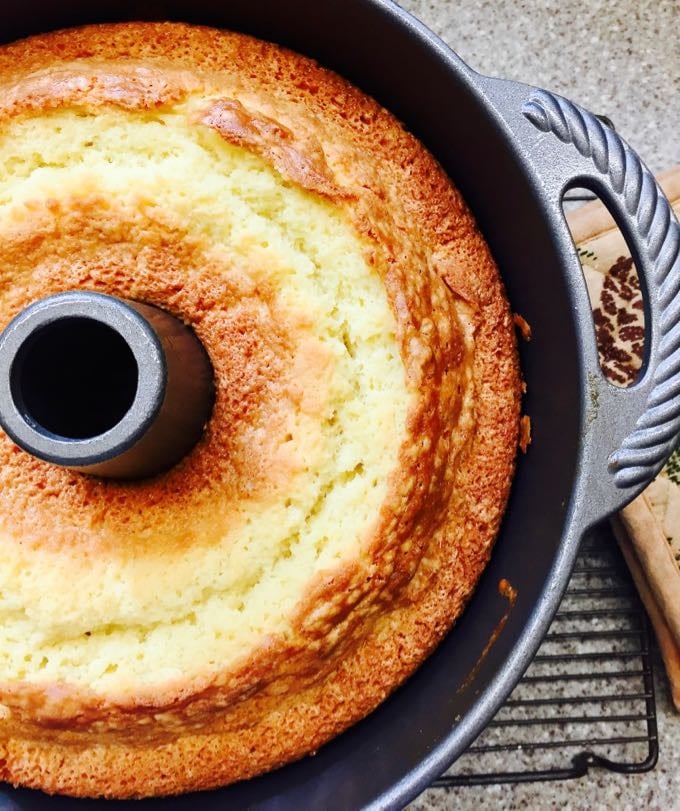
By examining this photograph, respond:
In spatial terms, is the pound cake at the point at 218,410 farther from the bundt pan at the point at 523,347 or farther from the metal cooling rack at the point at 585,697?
the metal cooling rack at the point at 585,697

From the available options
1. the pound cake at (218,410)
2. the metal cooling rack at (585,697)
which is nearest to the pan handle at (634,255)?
the pound cake at (218,410)

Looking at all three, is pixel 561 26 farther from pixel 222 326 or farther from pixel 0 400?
pixel 0 400

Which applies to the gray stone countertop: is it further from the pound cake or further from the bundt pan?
the pound cake

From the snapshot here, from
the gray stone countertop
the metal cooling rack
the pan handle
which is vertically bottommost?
the metal cooling rack

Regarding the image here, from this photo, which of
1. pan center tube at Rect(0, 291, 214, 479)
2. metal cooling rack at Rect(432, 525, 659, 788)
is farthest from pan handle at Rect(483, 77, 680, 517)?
metal cooling rack at Rect(432, 525, 659, 788)

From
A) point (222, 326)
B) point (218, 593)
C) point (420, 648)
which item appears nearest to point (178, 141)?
point (222, 326)

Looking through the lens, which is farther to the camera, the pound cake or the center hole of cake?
the pound cake
